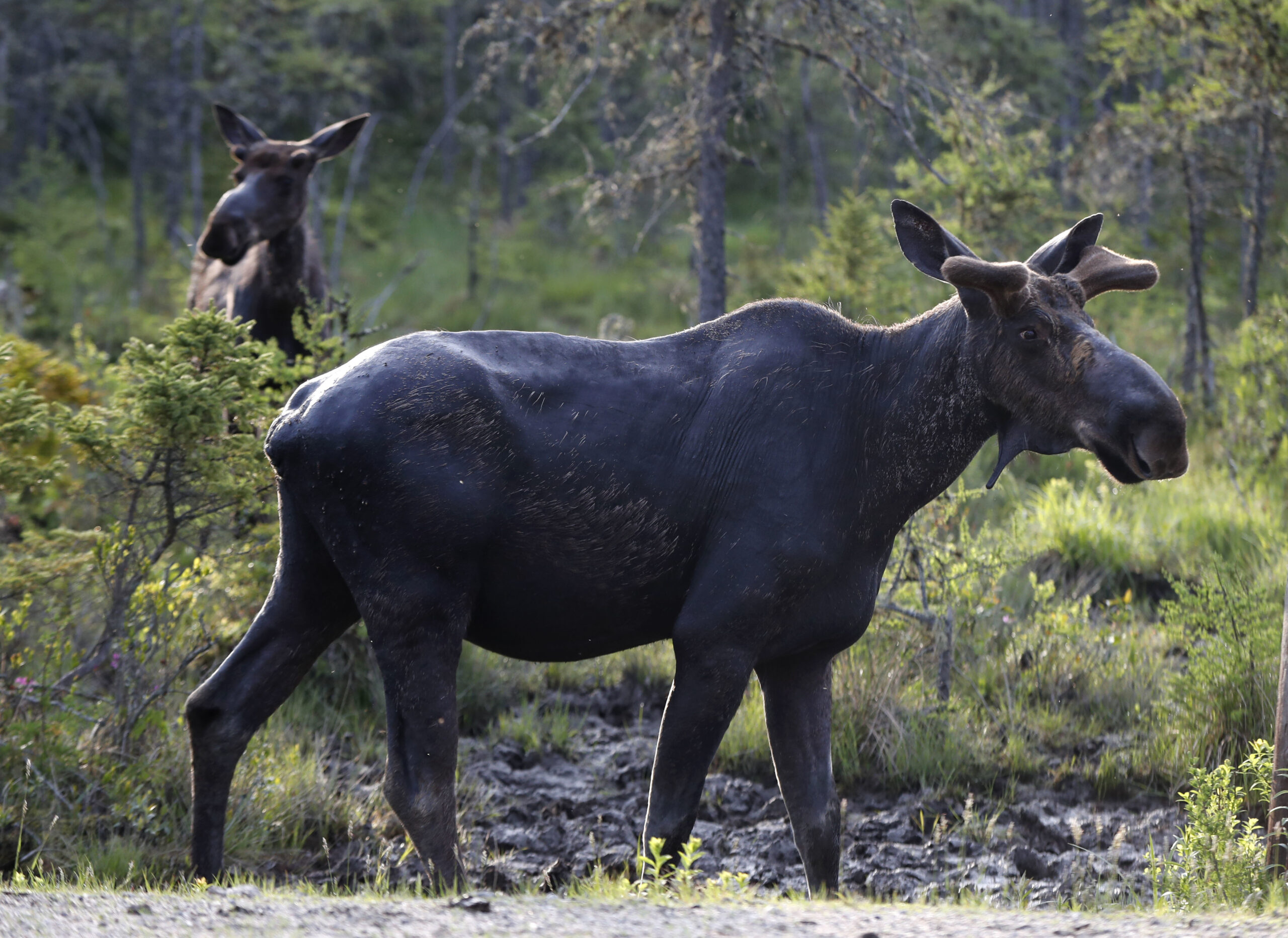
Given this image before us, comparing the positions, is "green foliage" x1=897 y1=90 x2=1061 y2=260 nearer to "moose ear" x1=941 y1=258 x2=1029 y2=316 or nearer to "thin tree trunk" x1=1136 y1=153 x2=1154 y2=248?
"thin tree trunk" x1=1136 y1=153 x2=1154 y2=248

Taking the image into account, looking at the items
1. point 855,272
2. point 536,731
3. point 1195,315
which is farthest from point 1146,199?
point 536,731

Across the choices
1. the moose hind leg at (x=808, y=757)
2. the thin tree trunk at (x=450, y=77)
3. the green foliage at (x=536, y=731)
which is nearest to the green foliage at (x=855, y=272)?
the green foliage at (x=536, y=731)

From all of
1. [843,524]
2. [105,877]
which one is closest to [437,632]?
[843,524]

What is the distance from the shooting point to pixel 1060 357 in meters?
4.04

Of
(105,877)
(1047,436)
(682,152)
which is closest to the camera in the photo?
(1047,436)

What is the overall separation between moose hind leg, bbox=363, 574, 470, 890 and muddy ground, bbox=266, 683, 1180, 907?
72cm

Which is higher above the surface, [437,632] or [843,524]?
[843,524]

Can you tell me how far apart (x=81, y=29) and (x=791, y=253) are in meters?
15.3

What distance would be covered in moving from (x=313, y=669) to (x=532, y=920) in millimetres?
3979

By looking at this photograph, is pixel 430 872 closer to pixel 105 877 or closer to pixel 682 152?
pixel 105 877

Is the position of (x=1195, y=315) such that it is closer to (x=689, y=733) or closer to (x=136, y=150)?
(x=689, y=733)

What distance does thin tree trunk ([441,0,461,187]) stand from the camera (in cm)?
2598

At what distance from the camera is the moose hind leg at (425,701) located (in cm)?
420

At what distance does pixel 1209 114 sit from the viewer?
11.7 m
